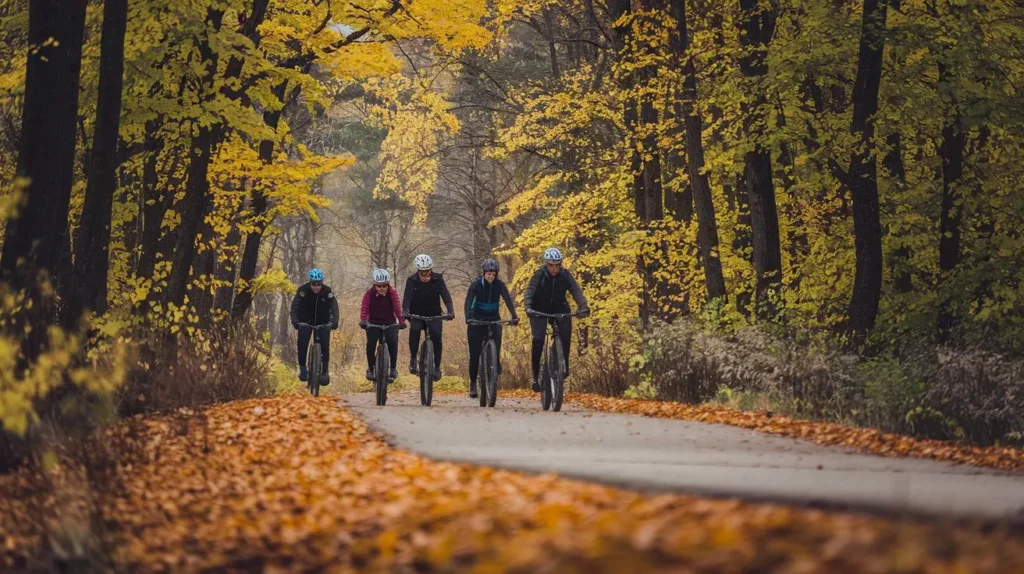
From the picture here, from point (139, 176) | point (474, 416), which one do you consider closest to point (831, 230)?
point (474, 416)

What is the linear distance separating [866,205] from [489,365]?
22.9ft

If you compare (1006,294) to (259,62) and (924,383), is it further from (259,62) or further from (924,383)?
(259,62)

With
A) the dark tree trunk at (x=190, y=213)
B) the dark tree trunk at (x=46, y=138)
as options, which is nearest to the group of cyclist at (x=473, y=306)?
the dark tree trunk at (x=190, y=213)

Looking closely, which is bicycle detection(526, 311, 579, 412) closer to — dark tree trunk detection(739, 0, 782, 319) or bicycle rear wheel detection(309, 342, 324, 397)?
bicycle rear wheel detection(309, 342, 324, 397)

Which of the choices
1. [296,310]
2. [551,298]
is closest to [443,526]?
[551,298]

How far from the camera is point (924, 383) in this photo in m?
16.7

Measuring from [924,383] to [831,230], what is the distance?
8.03m

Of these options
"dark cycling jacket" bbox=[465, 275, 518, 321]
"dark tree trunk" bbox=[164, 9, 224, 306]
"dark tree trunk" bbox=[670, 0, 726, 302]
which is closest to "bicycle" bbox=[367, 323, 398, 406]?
"dark cycling jacket" bbox=[465, 275, 518, 321]

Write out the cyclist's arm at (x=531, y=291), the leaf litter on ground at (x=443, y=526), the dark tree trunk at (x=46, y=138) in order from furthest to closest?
the cyclist's arm at (x=531, y=291), the dark tree trunk at (x=46, y=138), the leaf litter on ground at (x=443, y=526)

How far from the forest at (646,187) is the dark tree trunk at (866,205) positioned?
0.05 m

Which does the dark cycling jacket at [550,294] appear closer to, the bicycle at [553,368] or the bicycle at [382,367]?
the bicycle at [553,368]

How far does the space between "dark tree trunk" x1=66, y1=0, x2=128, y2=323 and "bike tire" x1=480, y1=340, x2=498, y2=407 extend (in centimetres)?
514

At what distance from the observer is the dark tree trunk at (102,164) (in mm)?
14180

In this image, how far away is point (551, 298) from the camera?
1658 cm
